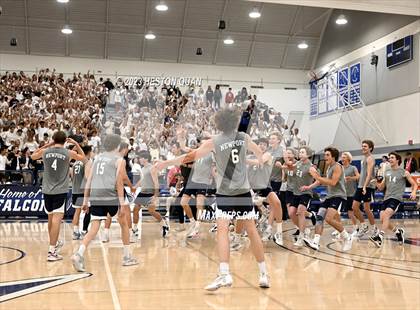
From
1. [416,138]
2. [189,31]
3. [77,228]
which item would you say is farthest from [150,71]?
[77,228]

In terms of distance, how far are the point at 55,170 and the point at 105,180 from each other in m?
1.10

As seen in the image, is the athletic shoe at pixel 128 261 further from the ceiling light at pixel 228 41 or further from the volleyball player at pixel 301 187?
the ceiling light at pixel 228 41

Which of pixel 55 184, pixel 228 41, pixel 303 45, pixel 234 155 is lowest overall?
pixel 55 184

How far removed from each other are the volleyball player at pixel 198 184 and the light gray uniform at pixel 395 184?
3.47 m

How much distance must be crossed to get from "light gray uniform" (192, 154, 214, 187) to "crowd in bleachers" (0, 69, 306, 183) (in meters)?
6.42

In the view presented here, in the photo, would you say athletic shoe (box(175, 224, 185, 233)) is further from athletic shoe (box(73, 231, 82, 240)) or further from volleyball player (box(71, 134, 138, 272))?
volleyball player (box(71, 134, 138, 272))

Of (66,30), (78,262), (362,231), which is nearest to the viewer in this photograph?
(78,262)

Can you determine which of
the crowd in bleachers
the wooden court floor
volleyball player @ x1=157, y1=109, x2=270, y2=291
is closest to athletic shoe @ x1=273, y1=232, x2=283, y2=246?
the wooden court floor

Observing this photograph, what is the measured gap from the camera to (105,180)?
284 inches

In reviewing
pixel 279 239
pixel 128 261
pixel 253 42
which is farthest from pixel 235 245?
pixel 253 42

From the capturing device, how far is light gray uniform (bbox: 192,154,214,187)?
→ 1033 cm

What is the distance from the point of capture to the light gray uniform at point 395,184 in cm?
990

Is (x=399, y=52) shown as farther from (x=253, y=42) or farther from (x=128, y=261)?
(x=128, y=261)

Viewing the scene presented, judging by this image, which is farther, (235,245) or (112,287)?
(235,245)
